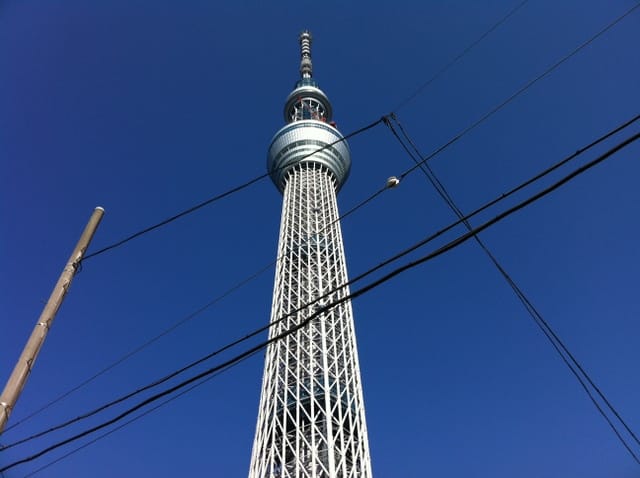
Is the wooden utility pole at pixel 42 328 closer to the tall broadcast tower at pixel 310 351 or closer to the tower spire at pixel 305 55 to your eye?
the tall broadcast tower at pixel 310 351

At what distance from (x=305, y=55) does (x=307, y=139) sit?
21.8m

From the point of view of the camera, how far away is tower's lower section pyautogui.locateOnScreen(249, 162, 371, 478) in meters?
23.7

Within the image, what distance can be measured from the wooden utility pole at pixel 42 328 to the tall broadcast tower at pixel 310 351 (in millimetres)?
7942

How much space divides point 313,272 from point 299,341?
6.06 meters

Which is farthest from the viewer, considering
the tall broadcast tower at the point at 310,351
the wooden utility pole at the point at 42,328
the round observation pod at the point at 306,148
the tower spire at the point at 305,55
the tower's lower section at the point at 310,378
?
the tower spire at the point at 305,55

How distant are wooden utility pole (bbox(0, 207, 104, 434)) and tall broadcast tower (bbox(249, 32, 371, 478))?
7.94 m

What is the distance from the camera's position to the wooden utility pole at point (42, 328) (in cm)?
578

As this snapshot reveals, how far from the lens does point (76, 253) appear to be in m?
7.27

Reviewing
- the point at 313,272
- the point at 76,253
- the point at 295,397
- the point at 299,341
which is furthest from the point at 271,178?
the point at 76,253

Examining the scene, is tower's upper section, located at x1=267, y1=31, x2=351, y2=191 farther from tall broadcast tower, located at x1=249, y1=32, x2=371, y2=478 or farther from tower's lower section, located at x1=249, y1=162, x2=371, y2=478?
tower's lower section, located at x1=249, y1=162, x2=371, y2=478

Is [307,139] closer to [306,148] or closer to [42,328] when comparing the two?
[306,148]

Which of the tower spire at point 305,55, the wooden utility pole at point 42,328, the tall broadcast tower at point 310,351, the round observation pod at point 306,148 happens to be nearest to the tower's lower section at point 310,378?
the tall broadcast tower at point 310,351

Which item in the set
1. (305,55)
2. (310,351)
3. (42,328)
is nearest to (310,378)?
(310,351)

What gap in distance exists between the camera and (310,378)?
2677cm
